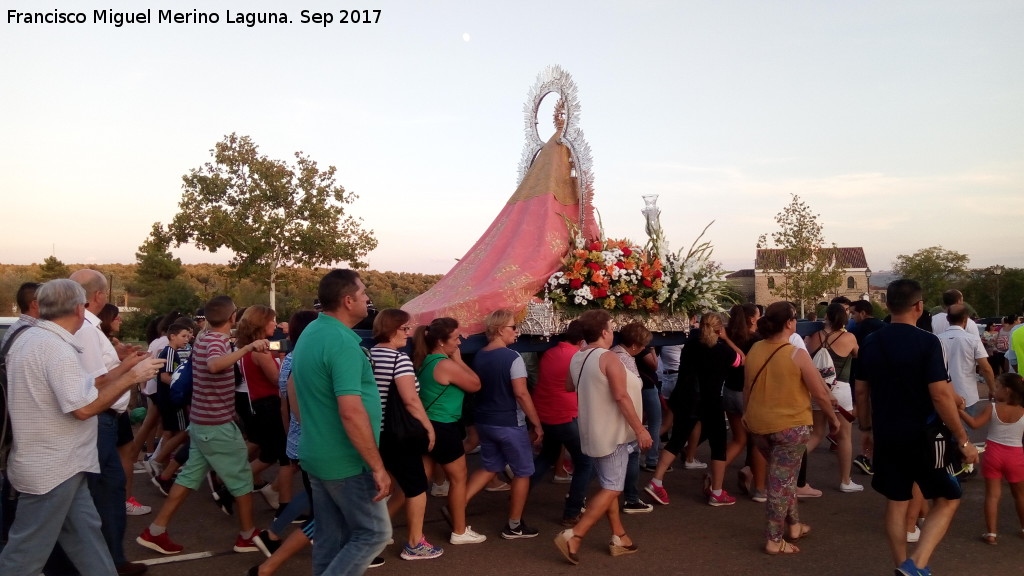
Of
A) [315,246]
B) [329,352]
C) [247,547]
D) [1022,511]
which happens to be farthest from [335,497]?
[315,246]

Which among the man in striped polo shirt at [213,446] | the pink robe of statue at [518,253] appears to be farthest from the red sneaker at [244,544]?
the pink robe of statue at [518,253]

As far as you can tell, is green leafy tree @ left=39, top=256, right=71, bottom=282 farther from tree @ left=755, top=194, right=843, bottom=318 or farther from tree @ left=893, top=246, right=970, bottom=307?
tree @ left=893, top=246, right=970, bottom=307

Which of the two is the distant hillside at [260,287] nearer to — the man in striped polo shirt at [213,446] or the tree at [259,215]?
the tree at [259,215]

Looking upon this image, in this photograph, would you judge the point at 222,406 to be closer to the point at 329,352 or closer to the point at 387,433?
the point at 387,433

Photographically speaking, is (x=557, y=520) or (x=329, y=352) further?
(x=557, y=520)

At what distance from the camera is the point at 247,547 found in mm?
5691

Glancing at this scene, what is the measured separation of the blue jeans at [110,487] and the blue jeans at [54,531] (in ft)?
2.78

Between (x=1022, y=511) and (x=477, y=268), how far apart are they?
202 inches

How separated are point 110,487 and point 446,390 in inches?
90.2

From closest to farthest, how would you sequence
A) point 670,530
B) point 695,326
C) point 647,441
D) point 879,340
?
point 879,340 < point 647,441 < point 670,530 < point 695,326

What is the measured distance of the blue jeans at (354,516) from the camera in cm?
392

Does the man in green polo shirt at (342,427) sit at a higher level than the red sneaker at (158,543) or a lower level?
higher

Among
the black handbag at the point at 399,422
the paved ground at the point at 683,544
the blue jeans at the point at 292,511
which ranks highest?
the black handbag at the point at 399,422

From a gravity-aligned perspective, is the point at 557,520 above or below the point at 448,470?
below
